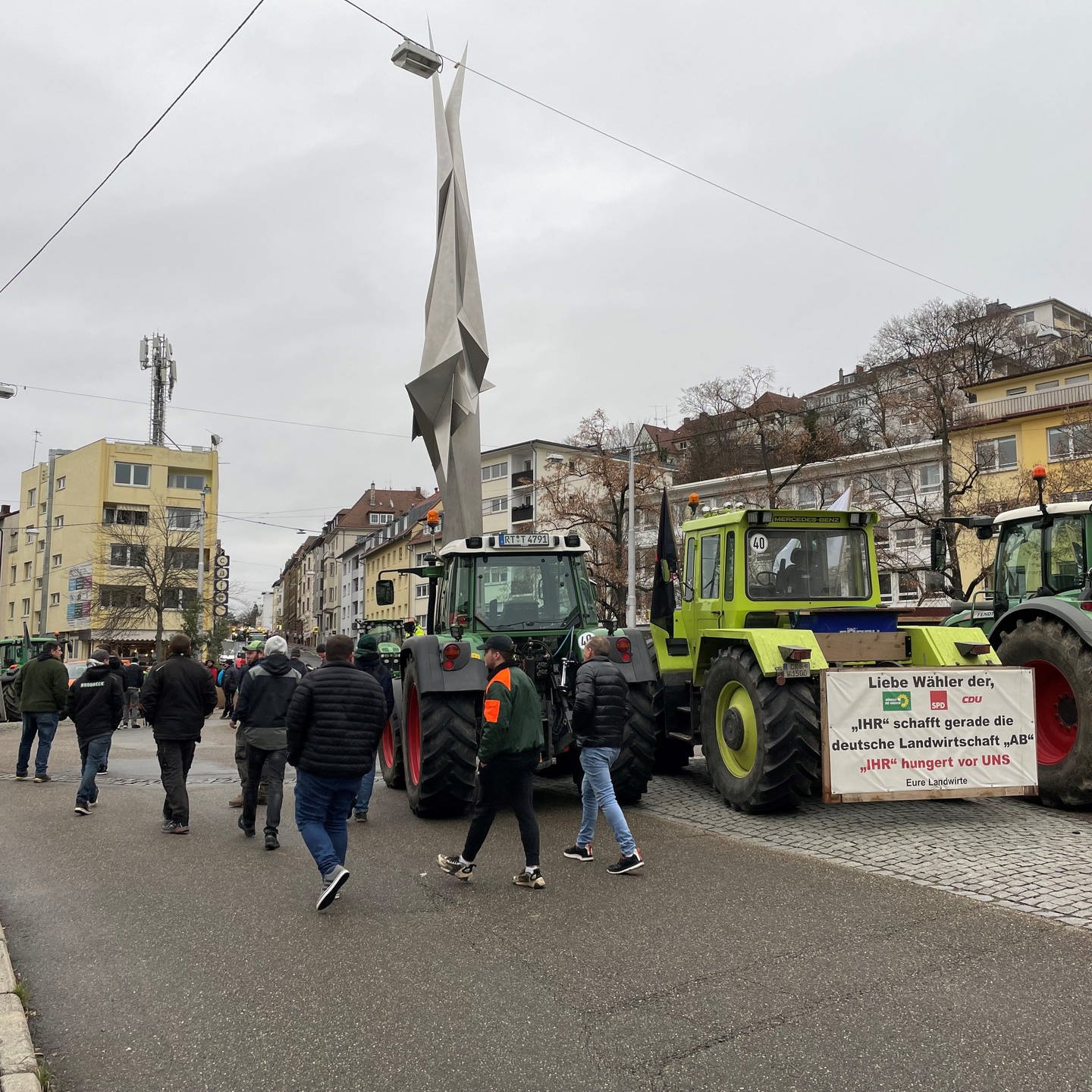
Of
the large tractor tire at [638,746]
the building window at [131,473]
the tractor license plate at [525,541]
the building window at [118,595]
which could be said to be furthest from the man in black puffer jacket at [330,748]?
the building window at [131,473]

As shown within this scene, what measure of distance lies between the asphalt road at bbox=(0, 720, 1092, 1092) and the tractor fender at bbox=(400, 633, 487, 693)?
155cm

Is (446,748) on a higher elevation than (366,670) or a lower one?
lower

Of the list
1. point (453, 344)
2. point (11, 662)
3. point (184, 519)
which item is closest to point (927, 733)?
point (453, 344)

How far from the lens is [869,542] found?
9.96 m

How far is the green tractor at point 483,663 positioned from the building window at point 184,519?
48583 millimetres

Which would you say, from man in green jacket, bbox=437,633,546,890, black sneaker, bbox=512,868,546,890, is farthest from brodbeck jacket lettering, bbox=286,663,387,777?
black sneaker, bbox=512,868,546,890

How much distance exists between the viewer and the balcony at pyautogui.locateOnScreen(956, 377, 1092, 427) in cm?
3788

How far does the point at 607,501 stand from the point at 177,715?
29411 millimetres

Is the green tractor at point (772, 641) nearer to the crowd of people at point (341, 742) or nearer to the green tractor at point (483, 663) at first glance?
the green tractor at point (483, 663)

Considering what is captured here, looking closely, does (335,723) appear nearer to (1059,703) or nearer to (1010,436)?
(1059,703)

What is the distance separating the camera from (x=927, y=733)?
8.09 meters

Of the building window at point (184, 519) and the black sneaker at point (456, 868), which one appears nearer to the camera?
the black sneaker at point (456, 868)

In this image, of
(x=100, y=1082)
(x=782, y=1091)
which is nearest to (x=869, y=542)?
(x=782, y=1091)

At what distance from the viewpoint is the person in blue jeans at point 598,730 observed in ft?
22.9
